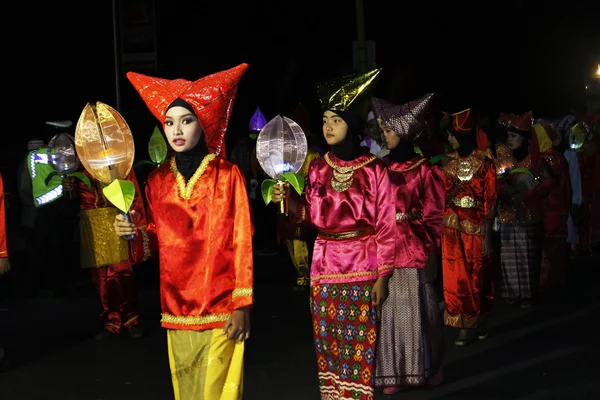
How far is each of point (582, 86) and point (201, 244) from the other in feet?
108

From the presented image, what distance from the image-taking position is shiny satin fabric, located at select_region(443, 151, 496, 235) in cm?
962

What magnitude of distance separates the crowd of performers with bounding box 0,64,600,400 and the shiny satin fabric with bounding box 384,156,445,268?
0.04 ft

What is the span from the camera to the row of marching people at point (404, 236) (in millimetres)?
6641

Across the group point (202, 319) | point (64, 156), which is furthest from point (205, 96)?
point (64, 156)

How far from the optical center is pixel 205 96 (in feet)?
18.6

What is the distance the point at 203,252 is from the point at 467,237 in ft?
15.7

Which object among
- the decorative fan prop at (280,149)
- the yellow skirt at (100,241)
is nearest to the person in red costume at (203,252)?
the decorative fan prop at (280,149)

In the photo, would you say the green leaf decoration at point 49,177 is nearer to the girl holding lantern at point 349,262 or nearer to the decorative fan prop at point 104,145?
the girl holding lantern at point 349,262

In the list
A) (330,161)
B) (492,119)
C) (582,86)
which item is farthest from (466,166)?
(582,86)

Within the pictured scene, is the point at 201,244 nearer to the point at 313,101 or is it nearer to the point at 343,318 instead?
the point at 343,318

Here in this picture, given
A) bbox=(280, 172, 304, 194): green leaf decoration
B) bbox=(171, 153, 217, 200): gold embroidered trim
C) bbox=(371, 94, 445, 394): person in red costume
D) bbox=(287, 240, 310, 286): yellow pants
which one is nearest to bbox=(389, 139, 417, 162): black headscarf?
bbox=(371, 94, 445, 394): person in red costume

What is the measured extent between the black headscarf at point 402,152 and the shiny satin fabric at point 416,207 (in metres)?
0.04

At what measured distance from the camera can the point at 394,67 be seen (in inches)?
1121

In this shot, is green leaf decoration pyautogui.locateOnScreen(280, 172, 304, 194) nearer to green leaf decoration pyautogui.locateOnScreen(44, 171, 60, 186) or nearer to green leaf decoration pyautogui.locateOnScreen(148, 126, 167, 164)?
green leaf decoration pyautogui.locateOnScreen(148, 126, 167, 164)
